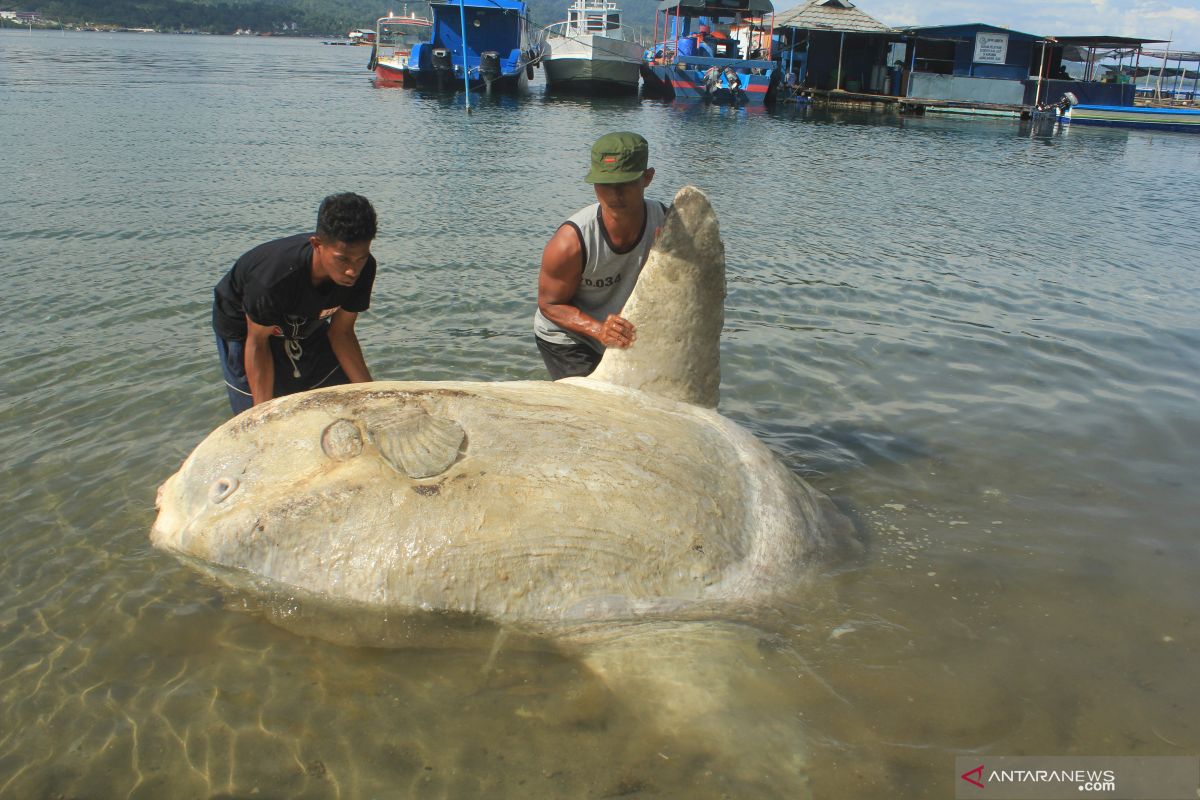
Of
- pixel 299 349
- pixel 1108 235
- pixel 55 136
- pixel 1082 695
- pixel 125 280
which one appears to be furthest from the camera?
pixel 55 136

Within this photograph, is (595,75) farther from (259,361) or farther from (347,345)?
(259,361)

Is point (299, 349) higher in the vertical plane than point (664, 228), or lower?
lower

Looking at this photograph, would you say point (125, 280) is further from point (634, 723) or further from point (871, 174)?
point (871, 174)

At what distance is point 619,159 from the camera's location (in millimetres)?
4371

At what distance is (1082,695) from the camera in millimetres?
3588

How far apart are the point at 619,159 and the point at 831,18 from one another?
45.4m

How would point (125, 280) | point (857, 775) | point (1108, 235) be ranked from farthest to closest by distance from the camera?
1. point (1108, 235)
2. point (125, 280)
3. point (857, 775)

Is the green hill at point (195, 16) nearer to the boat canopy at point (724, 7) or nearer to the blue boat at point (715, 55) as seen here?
the blue boat at point (715, 55)

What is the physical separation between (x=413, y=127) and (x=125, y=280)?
63.5 feet

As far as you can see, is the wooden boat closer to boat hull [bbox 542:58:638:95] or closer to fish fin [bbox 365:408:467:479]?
boat hull [bbox 542:58:638:95]

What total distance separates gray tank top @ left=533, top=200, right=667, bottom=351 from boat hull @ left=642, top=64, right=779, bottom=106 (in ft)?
133

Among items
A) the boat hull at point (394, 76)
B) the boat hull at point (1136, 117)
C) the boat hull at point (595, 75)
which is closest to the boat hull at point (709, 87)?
the boat hull at point (595, 75)

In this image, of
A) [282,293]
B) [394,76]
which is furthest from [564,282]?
[394,76]

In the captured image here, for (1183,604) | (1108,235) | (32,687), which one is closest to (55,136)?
(32,687)
